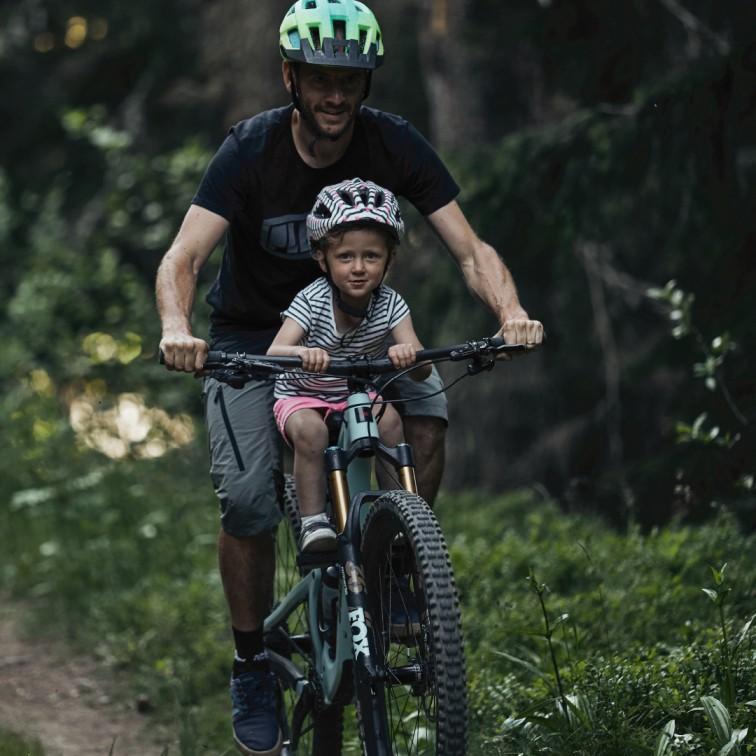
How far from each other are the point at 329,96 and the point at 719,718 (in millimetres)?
2340

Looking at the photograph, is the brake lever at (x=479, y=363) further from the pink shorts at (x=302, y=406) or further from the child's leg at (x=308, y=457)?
the child's leg at (x=308, y=457)

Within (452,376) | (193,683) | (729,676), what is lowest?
(729,676)

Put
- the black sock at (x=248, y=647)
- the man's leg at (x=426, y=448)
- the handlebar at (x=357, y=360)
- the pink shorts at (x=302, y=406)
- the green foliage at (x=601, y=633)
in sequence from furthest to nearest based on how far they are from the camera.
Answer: the black sock at (x=248, y=647), the man's leg at (x=426, y=448), the pink shorts at (x=302, y=406), the green foliage at (x=601, y=633), the handlebar at (x=357, y=360)

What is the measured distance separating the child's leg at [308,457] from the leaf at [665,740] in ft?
4.12

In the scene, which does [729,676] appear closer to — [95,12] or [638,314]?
[638,314]

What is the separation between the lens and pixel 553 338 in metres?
10.9

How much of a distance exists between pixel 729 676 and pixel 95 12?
44.3 feet

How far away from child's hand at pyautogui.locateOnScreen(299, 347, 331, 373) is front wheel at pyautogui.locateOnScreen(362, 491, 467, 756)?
43 centimetres

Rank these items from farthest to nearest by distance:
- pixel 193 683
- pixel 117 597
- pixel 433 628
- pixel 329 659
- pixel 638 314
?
pixel 638 314 → pixel 117 597 → pixel 193 683 → pixel 329 659 → pixel 433 628

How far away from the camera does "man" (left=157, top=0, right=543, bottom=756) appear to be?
464 centimetres

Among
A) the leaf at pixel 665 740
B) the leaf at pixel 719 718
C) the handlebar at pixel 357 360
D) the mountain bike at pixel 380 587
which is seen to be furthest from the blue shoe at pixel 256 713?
the leaf at pixel 719 718

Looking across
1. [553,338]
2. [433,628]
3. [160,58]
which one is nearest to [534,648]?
[433,628]

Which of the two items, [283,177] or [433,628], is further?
[283,177]

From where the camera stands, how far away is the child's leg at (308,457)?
14.5ft
